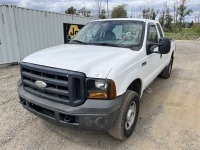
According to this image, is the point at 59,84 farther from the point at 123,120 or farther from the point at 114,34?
the point at 114,34

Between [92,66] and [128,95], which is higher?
[92,66]

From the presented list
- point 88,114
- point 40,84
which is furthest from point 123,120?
point 40,84

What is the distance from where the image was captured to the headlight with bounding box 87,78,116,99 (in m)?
2.43

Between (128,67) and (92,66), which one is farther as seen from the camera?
(128,67)

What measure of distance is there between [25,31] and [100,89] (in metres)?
6.99

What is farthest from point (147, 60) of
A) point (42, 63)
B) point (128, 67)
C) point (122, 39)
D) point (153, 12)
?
point (153, 12)

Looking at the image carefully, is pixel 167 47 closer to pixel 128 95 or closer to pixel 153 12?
pixel 128 95

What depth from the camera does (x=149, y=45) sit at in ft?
11.8

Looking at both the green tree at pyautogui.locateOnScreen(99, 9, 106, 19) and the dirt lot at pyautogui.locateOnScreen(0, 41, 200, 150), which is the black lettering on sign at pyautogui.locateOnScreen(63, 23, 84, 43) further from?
the green tree at pyautogui.locateOnScreen(99, 9, 106, 19)

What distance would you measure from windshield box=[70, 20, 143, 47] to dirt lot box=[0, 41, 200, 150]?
152 cm

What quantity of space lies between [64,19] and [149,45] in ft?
25.1

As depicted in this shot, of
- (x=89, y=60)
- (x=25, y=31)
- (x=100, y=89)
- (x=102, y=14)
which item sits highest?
(x=102, y=14)

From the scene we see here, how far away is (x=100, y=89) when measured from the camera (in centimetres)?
246

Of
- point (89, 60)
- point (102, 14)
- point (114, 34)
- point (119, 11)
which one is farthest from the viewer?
point (119, 11)
